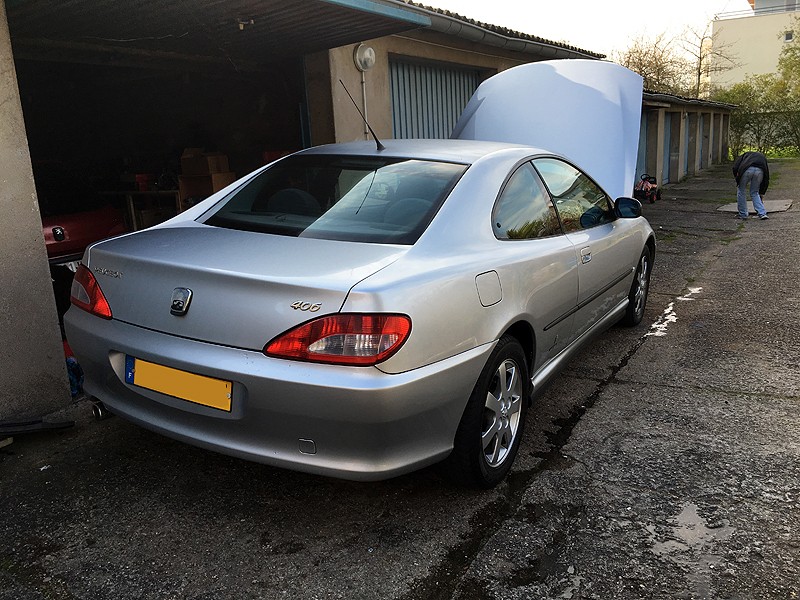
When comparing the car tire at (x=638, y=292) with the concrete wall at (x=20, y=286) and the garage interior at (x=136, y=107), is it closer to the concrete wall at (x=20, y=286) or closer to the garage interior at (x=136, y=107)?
the garage interior at (x=136, y=107)

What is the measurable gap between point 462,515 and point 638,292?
323 cm

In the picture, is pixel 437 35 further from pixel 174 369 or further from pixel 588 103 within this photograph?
pixel 174 369

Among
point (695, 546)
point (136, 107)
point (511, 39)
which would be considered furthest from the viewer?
point (136, 107)

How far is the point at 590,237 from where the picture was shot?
4.03m

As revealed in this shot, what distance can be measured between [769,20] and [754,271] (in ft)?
159

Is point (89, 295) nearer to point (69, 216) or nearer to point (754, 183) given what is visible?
point (69, 216)

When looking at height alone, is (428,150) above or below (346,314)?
above

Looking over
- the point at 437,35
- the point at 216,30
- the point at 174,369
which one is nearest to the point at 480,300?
the point at 174,369

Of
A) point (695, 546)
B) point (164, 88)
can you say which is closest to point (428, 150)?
point (695, 546)

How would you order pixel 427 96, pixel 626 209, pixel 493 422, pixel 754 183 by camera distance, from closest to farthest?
1. pixel 493 422
2. pixel 626 209
3. pixel 427 96
4. pixel 754 183

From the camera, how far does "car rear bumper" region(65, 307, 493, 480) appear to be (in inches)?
90.6

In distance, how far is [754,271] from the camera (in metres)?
7.66

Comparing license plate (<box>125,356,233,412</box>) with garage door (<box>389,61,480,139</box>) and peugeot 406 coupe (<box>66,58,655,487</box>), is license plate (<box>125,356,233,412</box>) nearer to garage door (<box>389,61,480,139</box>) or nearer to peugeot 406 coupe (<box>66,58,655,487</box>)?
peugeot 406 coupe (<box>66,58,655,487</box>)

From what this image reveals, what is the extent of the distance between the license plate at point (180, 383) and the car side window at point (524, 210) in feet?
4.64
